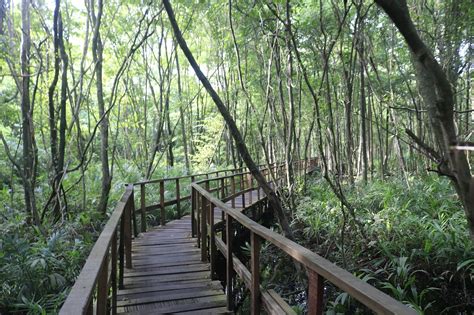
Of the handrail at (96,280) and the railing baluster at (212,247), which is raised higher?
the handrail at (96,280)

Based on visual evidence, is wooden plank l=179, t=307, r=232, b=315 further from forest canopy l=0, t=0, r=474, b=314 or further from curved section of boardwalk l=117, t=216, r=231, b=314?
forest canopy l=0, t=0, r=474, b=314

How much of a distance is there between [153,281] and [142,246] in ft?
6.08

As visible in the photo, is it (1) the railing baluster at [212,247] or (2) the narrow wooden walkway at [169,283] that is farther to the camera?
(1) the railing baluster at [212,247]

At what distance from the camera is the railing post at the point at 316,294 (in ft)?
6.37

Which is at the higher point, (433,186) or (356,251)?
(433,186)

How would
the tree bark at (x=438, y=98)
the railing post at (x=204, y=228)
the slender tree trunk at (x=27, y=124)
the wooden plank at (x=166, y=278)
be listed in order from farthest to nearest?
the slender tree trunk at (x=27, y=124) < the railing post at (x=204, y=228) < the wooden plank at (x=166, y=278) < the tree bark at (x=438, y=98)

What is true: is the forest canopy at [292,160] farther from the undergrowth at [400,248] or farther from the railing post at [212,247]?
the railing post at [212,247]

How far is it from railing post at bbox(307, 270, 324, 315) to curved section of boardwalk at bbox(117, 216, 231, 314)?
1.85 meters

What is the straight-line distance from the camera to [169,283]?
172 inches

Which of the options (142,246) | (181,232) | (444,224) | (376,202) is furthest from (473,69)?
(142,246)

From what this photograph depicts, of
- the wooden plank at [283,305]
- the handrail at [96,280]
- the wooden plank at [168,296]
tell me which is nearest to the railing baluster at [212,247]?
the wooden plank at [168,296]

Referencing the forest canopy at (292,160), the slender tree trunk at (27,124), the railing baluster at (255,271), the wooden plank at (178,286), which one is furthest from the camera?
the slender tree trunk at (27,124)

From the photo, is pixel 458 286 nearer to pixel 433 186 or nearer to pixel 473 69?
pixel 433 186

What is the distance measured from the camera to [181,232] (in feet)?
23.8
